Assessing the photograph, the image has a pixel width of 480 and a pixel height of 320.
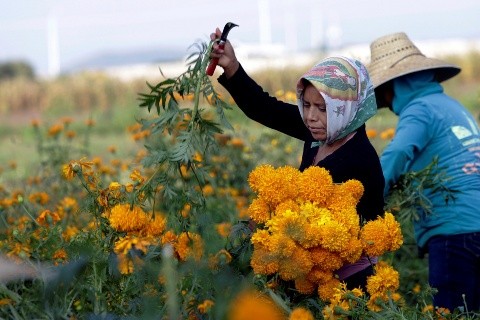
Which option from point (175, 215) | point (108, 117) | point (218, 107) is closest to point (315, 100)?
point (218, 107)

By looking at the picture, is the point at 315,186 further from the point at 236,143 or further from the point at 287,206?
the point at 236,143

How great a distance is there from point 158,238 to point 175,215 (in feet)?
0.99

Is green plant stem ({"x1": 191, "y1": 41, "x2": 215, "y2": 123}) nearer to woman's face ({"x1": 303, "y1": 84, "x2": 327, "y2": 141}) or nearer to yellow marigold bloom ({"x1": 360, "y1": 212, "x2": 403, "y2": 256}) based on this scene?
woman's face ({"x1": 303, "y1": 84, "x2": 327, "y2": 141})

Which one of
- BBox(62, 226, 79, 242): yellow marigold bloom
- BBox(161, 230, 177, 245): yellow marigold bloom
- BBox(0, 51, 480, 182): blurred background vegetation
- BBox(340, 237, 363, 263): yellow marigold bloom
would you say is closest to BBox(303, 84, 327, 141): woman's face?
BBox(340, 237, 363, 263): yellow marigold bloom

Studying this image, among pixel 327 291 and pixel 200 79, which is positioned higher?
pixel 200 79

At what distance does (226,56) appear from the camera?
10.3ft

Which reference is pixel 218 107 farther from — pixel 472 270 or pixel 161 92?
pixel 472 270

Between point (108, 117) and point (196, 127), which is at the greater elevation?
point (196, 127)

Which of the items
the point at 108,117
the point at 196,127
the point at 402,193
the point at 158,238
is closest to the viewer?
the point at 158,238

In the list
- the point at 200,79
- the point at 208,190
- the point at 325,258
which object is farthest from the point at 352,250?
the point at 208,190

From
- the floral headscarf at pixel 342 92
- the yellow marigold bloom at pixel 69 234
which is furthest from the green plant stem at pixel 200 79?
the yellow marigold bloom at pixel 69 234

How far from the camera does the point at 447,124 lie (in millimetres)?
3812

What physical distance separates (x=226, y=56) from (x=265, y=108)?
0.87 ft

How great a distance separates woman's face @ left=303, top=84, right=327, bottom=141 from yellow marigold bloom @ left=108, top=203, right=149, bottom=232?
691mm
